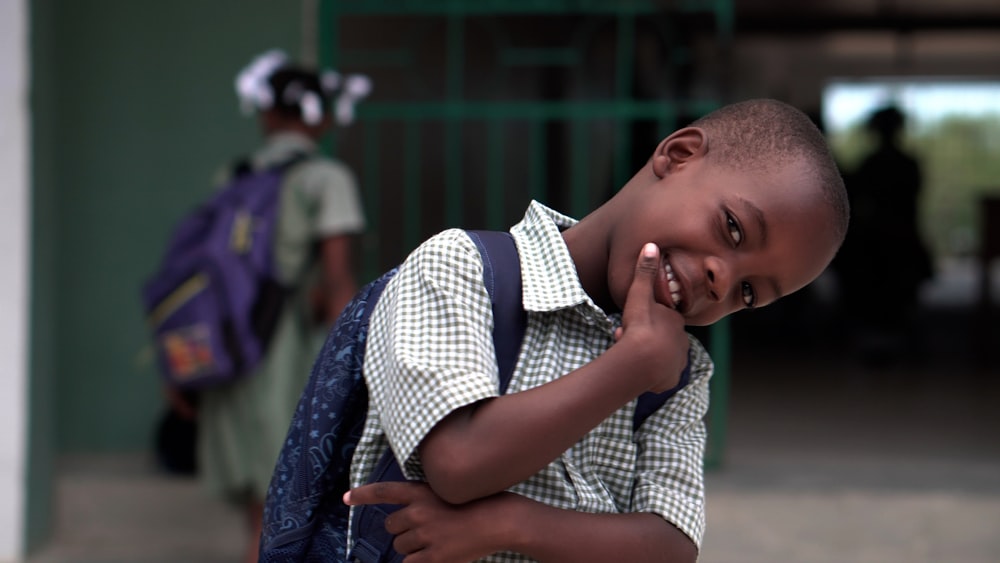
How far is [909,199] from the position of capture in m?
8.40

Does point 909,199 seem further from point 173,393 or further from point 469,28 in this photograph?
point 173,393

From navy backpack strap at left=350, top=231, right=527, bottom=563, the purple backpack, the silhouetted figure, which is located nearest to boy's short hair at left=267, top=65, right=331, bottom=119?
the purple backpack

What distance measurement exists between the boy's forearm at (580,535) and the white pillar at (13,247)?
114 inches

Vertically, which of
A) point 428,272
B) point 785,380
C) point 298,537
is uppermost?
point 428,272

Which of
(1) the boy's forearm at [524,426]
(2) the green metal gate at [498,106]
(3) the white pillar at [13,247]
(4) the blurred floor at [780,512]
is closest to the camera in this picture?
(1) the boy's forearm at [524,426]

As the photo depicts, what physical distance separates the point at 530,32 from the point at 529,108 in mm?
807

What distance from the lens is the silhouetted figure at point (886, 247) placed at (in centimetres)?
834

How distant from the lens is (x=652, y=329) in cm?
120

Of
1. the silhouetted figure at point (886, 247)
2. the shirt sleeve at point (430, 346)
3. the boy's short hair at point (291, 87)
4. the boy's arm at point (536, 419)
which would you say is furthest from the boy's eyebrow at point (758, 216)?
the silhouetted figure at point (886, 247)

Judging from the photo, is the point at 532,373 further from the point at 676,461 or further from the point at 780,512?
the point at 780,512

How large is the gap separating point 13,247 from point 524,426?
3002 mm

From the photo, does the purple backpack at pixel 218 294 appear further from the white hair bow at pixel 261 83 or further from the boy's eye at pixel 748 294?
the boy's eye at pixel 748 294

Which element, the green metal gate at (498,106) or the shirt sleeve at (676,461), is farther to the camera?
the green metal gate at (498,106)

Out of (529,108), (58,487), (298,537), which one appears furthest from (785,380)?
(298,537)
